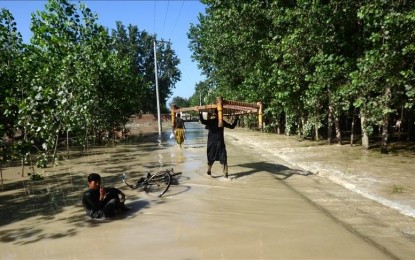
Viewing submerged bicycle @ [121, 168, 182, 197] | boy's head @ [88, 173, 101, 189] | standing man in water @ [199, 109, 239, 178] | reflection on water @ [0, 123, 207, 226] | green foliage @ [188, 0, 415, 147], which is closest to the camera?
boy's head @ [88, 173, 101, 189]

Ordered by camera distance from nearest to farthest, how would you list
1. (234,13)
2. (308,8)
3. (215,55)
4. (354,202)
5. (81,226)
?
(81,226) < (354,202) < (308,8) < (234,13) < (215,55)

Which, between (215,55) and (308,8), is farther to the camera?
(215,55)

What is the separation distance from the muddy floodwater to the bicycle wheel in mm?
246

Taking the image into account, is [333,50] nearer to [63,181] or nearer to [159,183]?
[159,183]

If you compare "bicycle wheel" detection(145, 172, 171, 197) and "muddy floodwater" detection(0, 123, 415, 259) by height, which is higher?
"bicycle wheel" detection(145, 172, 171, 197)

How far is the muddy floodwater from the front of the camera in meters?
5.88

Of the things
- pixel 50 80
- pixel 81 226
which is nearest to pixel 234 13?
pixel 50 80

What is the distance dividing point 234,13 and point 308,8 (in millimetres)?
4574

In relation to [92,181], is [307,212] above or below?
below

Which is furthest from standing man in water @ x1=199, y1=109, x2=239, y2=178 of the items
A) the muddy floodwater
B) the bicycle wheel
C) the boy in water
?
the boy in water

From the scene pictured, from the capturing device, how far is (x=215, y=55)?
33469 millimetres

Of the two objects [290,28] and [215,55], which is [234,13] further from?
[215,55]

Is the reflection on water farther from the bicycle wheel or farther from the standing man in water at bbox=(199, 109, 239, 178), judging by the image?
the standing man in water at bbox=(199, 109, 239, 178)

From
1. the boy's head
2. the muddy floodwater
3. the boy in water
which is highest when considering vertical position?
the boy's head
